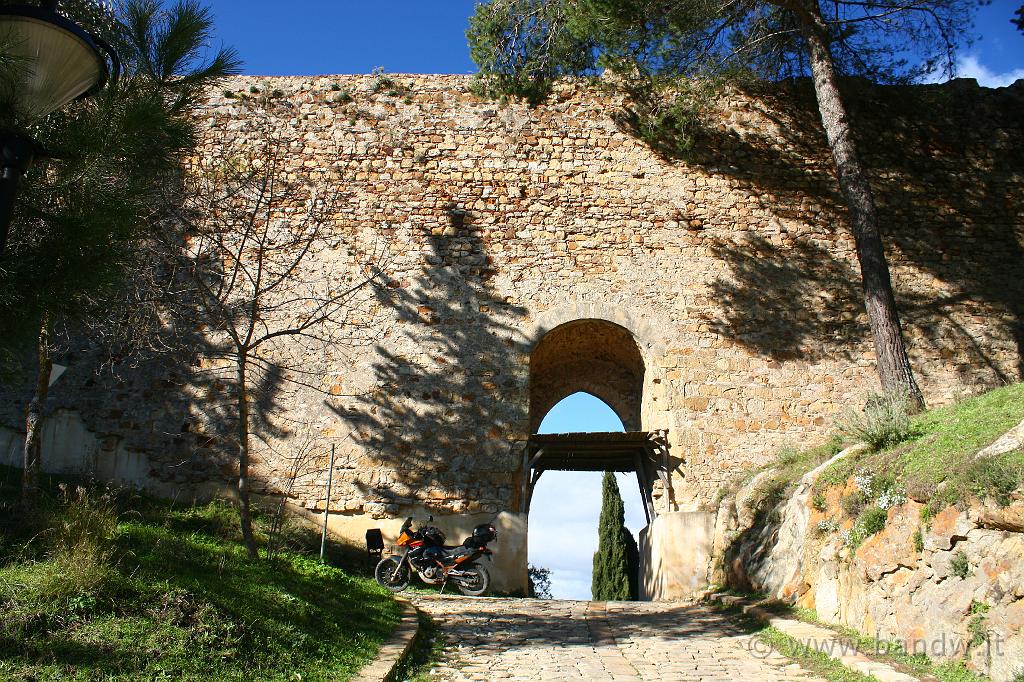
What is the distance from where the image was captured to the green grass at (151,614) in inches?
136

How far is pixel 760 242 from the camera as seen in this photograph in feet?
32.8

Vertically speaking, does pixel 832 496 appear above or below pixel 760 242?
below

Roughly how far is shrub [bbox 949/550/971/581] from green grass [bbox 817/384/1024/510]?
0.34m

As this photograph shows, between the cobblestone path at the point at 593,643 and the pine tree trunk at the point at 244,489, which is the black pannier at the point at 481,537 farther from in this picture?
the pine tree trunk at the point at 244,489

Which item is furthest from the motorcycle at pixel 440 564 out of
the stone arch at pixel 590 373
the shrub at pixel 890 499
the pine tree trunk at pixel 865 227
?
the pine tree trunk at pixel 865 227

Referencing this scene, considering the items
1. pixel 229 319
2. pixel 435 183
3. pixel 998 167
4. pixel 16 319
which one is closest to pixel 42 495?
pixel 229 319

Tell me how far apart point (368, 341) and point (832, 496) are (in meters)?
5.71

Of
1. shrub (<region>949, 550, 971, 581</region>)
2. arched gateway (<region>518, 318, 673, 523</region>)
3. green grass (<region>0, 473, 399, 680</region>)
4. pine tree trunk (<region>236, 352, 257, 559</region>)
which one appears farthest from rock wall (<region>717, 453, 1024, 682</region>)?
pine tree trunk (<region>236, 352, 257, 559</region>)

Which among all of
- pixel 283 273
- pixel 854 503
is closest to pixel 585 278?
pixel 283 273

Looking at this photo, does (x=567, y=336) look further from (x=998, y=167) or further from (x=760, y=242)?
(x=998, y=167)

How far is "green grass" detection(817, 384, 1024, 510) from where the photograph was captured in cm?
420

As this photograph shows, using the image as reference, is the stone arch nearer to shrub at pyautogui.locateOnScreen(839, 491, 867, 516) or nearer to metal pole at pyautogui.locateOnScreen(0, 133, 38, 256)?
shrub at pyautogui.locateOnScreen(839, 491, 867, 516)

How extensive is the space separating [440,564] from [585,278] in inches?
156

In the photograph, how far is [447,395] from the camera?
928 cm
